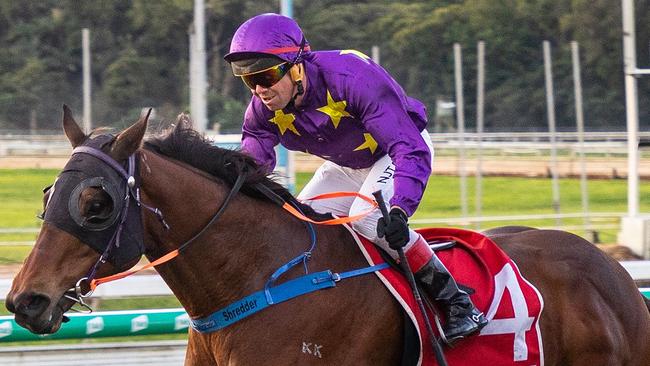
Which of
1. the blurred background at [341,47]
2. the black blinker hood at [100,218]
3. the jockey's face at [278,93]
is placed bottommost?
the black blinker hood at [100,218]

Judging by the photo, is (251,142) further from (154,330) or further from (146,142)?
(154,330)

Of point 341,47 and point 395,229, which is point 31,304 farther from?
point 341,47

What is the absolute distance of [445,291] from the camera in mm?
3953

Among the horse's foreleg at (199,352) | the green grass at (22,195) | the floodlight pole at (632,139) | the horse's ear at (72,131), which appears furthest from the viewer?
the green grass at (22,195)

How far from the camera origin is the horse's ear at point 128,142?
3381 millimetres

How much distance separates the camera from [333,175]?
437 cm

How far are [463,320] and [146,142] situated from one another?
128cm

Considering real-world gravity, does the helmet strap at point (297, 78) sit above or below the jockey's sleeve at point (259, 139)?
above

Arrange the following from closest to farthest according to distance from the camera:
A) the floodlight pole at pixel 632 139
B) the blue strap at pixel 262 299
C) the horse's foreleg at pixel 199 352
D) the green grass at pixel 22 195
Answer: the blue strap at pixel 262 299 < the horse's foreleg at pixel 199 352 < the floodlight pole at pixel 632 139 < the green grass at pixel 22 195

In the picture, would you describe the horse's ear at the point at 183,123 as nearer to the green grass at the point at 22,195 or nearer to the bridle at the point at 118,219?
the bridle at the point at 118,219

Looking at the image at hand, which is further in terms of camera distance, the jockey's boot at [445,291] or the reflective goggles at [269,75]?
the jockey's boot at [445,291]

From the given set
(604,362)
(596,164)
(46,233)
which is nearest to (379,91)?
(46,233)

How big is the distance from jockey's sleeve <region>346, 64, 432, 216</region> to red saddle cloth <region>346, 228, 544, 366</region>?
0.49 m

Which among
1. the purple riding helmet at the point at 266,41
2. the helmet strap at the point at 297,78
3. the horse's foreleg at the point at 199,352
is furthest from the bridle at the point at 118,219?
the helmet strap at the point at 297,78
